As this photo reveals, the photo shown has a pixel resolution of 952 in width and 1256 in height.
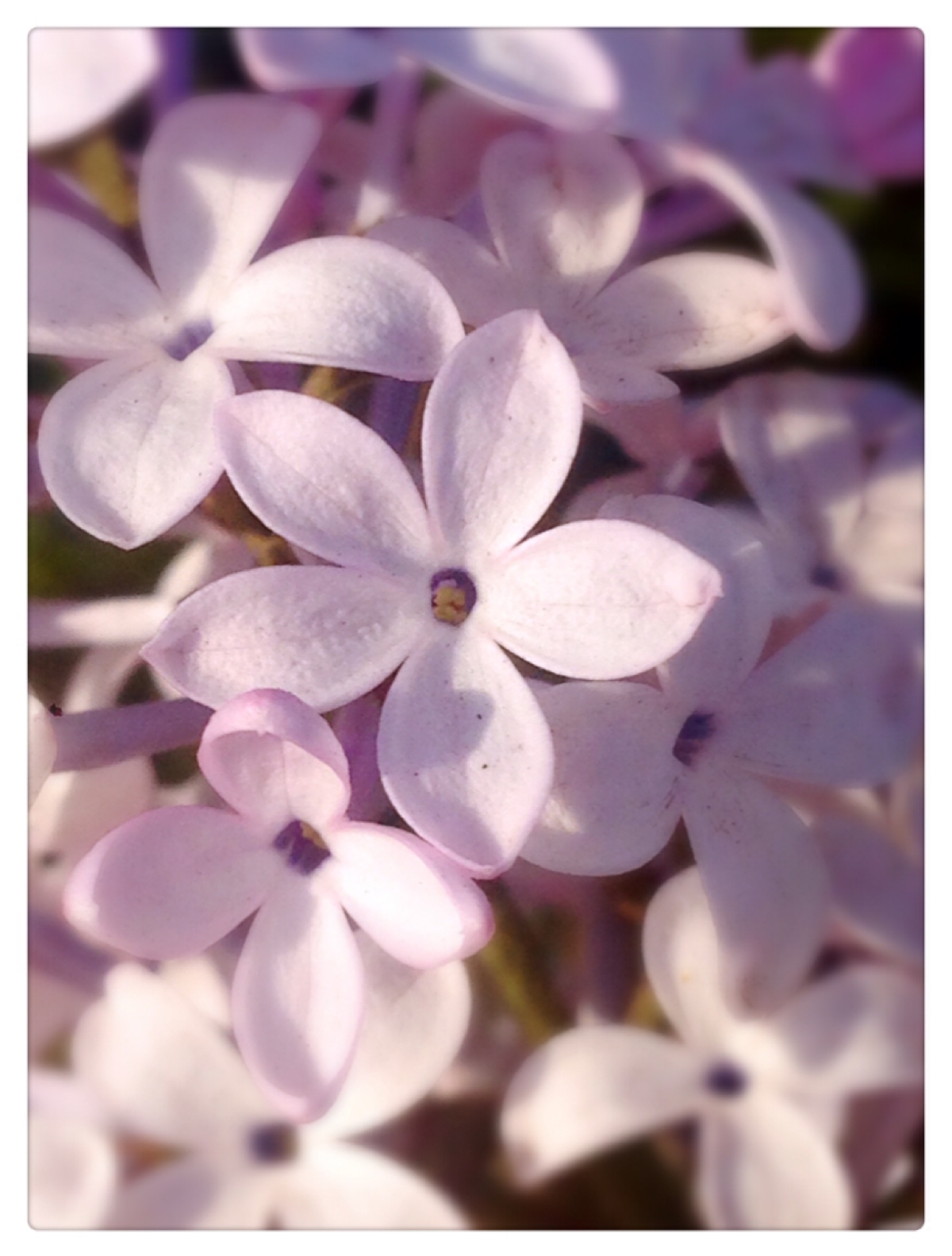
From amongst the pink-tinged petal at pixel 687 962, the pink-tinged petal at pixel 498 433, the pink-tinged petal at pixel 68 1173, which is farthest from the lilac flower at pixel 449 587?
the pink-tinged petal at pixel 68 1173

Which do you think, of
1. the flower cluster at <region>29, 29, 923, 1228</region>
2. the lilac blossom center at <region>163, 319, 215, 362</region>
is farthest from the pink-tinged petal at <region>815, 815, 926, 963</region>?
the lilac blossom center at <region>163, 319, 215, 362</region>

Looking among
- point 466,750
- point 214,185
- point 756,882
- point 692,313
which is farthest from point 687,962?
point 214,185

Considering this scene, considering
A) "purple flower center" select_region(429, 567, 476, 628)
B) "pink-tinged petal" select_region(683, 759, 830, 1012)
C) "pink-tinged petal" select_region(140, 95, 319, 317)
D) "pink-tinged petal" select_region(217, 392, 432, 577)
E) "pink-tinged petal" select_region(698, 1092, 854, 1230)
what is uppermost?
"pink-tinged petal" select_region(140, 95, 319, 317)

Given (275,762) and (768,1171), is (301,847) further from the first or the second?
(768,1171)

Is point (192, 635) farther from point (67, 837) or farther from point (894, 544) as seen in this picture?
point (894, 544)

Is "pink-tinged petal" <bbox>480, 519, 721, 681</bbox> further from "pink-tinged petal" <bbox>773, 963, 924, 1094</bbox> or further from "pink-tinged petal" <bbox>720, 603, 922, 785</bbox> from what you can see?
"pink-tinged petal" <bbox>773, 963, 924, 1094</bbox>
